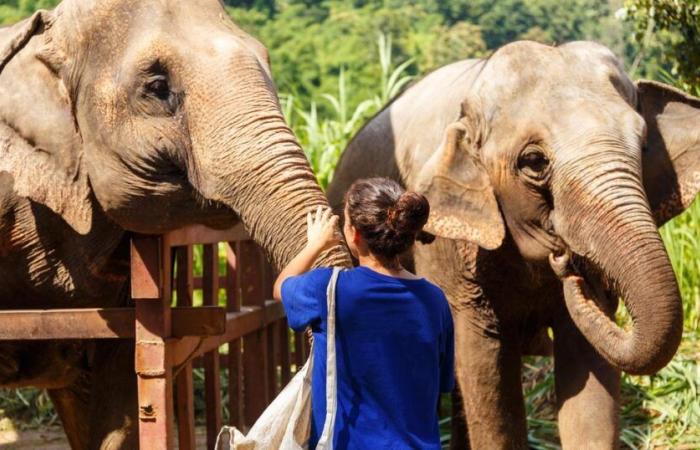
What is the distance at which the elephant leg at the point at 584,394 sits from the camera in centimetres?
569

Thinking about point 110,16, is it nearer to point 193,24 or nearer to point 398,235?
point 193,24

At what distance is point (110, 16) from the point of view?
473 centimetres

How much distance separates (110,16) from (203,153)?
0.62 m

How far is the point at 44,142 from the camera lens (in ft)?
15.9

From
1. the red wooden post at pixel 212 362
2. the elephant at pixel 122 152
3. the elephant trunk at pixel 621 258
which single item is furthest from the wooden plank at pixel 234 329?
the elephant trunk at pixel 621 258

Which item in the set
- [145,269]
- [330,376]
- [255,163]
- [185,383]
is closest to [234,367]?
[185,383]

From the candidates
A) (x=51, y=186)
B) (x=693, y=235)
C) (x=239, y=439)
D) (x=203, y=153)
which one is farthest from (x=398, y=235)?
(x=693, y=235)

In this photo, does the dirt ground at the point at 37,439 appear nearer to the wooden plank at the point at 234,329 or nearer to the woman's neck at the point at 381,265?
the wooden plank at the point at 234,329

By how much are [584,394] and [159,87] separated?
2.22 m

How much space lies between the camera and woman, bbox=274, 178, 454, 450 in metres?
3.49

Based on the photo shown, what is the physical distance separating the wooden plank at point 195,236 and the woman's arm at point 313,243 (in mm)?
1008

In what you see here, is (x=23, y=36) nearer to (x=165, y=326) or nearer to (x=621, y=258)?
(x=165, y=326)

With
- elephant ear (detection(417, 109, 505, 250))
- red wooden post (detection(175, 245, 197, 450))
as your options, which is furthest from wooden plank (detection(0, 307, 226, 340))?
elephant ear (detection(417, 109, 505, 250))

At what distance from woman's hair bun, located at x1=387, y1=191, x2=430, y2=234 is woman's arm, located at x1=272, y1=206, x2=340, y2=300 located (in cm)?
34
